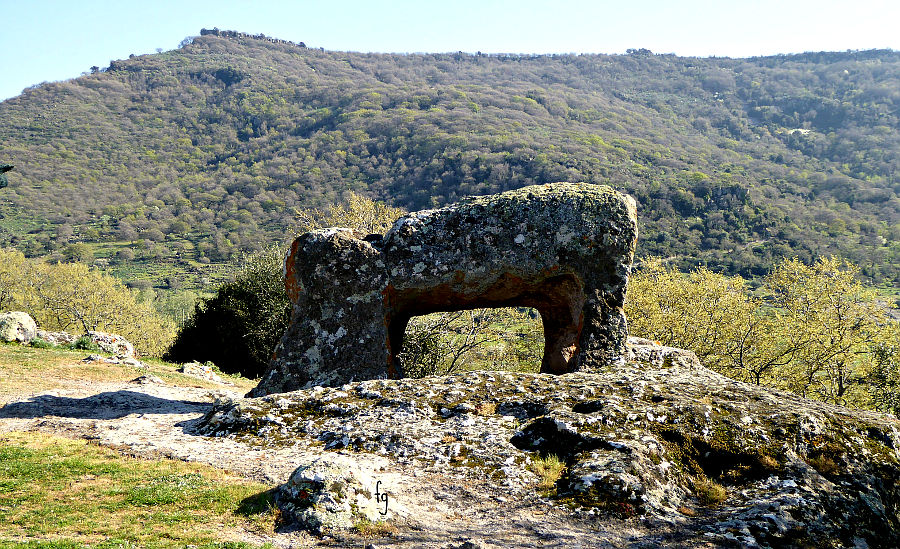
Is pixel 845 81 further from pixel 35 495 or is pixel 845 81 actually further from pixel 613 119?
pixel 35 495

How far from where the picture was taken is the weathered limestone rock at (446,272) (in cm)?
1366

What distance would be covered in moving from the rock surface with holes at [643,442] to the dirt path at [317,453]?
25cm

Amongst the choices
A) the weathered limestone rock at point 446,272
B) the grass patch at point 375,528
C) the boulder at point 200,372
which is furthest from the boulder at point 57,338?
the grass patch at point 375,528

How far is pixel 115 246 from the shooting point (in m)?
110

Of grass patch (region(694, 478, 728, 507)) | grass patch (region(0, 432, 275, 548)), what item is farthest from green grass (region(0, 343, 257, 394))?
grass patch (region(694, 478, 728, 507))

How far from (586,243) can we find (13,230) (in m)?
117

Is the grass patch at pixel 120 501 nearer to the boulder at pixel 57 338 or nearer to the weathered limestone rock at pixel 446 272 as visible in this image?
the weathered limestone rock at pixel 446 272

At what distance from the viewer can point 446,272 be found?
45.5 feet

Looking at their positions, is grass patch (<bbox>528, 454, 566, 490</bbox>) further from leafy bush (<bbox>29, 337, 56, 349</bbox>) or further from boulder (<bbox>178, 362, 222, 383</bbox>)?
leafy bush (<bbox>29, 337, 56, 349</bbox>)

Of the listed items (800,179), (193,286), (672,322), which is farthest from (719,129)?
(672,322)

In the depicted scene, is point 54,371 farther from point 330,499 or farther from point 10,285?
point 10,285

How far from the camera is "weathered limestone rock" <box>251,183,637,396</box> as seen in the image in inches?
538

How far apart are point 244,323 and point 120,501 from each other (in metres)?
21.3

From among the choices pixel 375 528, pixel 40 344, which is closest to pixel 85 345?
pixel 40 344
